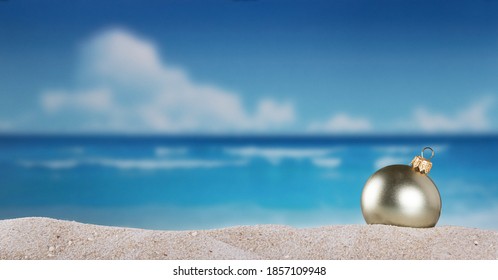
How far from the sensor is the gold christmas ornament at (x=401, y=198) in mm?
3338

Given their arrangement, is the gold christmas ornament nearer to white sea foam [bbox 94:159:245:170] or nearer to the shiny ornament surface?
the shiny ornament surface

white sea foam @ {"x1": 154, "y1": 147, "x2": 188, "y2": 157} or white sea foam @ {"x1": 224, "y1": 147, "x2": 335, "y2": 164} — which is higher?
white sea foam @ {"x1": 224, "y1": 147, "x2": 335, "y2": 164}

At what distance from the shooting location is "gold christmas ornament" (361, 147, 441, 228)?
3.34m

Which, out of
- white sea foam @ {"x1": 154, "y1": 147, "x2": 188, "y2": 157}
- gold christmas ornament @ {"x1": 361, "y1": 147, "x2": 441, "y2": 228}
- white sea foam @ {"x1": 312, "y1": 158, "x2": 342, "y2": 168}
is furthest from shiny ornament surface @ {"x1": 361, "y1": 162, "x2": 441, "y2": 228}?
white sea foam @ {"x1": 154, "y1": 147, "x2": 188, "y2": 157}

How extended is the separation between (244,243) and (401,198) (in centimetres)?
79

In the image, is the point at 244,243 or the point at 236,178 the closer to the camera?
the point at 244,243

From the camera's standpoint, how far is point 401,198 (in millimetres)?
3334

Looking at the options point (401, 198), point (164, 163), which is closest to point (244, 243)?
point (401, 198)

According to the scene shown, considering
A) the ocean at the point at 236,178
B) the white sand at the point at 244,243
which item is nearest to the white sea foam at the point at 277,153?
the ocean at the point at 236,178

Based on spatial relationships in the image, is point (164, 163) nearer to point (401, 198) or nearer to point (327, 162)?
point (327, 162)

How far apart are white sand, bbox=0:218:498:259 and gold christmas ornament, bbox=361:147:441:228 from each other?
5 cm

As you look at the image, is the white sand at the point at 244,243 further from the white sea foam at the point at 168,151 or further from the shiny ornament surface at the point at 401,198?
the white sea foam at the point at 168,151

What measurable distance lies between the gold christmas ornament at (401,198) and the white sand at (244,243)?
51 mm
